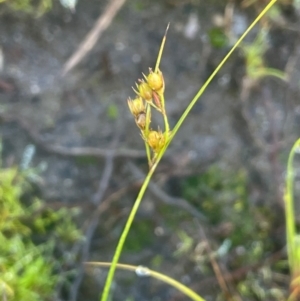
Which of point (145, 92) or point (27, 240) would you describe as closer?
point (145, 92)

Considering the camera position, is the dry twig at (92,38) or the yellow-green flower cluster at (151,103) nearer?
the yellow-green flower cluster at (151,103)

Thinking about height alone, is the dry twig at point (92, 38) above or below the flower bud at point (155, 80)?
above

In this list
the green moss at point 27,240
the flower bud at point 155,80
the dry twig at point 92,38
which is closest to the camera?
the flower bud at point 155,80

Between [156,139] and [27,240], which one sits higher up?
[156,139]

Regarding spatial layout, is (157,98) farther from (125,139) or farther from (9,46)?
(9,46)

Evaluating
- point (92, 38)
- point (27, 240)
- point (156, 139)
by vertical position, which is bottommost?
point (27, 240)

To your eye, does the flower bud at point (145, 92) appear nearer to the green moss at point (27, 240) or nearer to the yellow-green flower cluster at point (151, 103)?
the yellow-green flower cluster at point (151, 103)

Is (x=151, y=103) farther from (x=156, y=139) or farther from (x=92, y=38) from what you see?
(x=92, y=38)

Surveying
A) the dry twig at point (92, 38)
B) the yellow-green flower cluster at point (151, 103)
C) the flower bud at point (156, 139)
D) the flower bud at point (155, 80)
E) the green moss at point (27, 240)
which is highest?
the dry twig at point (92, 38)

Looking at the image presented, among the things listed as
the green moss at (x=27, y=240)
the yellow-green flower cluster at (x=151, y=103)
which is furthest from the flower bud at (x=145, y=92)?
the green moss at (x=27, y=240)

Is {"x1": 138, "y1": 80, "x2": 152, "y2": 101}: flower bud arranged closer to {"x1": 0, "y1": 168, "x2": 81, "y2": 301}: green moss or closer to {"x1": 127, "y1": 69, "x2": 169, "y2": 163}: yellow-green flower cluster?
{"x1": 127, "y1": 69, "x2": 169, "y2": 163}: yellow-green flower cluster

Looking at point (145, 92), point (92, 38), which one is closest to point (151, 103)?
point (145, 92)
